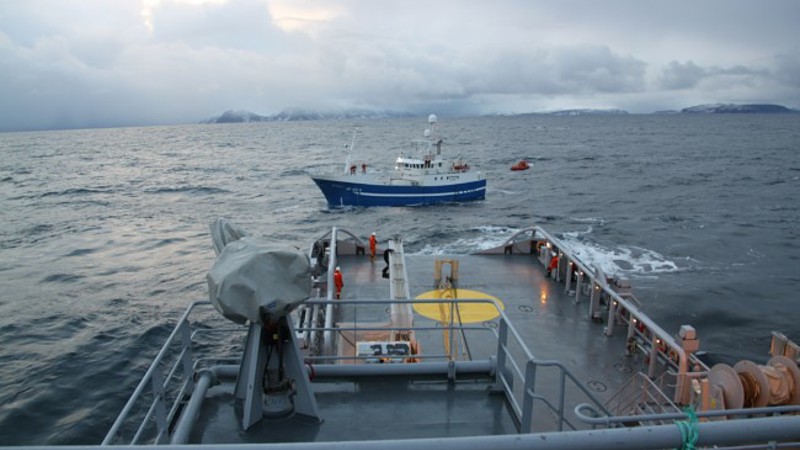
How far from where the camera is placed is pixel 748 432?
7.27 feet

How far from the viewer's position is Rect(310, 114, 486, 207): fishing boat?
55.2 m

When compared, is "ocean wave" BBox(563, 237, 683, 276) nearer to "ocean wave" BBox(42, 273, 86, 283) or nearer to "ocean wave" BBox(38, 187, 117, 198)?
"ocean wave" BBox(42, 273, 86, 283)

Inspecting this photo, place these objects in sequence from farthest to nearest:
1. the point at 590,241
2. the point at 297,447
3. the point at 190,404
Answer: the point at 590,241, the point at 190,404, the point at 297,447

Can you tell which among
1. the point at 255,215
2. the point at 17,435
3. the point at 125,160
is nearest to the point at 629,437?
the point at 17,435

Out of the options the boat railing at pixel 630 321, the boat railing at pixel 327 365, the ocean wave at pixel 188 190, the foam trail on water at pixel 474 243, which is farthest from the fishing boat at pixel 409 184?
the boat railing at pixel 630 321

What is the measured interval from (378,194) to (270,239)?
161 feet

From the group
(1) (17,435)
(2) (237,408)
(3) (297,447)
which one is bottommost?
(1) (17,435)

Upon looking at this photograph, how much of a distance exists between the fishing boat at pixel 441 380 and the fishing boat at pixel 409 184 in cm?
3719

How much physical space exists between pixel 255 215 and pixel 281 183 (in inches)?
974

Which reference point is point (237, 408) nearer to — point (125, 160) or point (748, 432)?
point (748, 432)

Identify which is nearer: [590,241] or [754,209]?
[590,241]

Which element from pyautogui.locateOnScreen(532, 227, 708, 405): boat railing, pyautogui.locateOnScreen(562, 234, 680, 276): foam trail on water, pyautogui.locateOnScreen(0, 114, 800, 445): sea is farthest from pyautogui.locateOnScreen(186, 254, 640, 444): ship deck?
pyautogui.locateOnScreen(562, 234, 680, 276): foam trail on water

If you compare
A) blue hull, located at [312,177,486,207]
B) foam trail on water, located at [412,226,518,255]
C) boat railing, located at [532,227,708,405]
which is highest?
boat railing, located at [532,227,708,405]

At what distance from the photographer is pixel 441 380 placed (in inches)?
317
